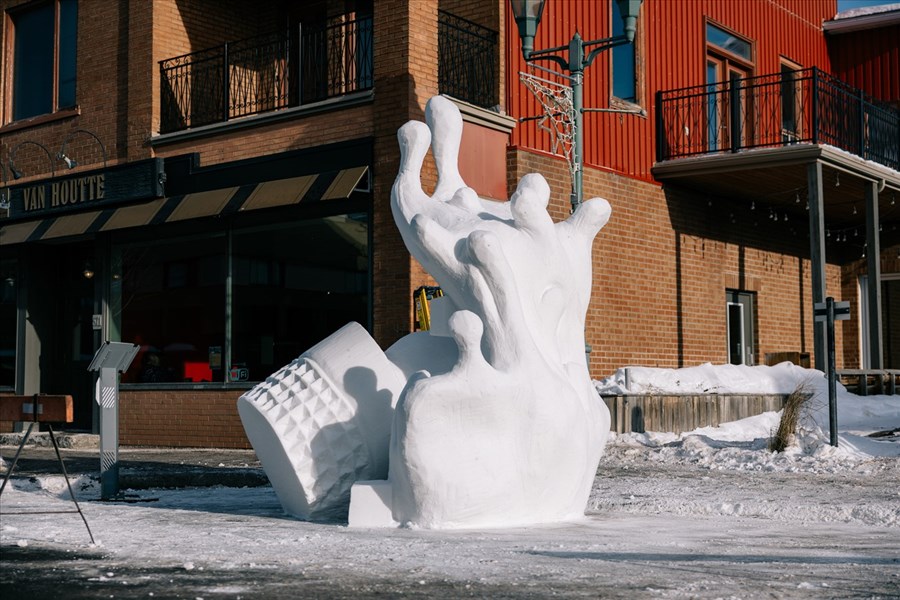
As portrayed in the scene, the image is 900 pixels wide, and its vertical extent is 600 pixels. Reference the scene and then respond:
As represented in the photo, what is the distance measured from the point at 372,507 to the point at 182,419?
10.4 meters

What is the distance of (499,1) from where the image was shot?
16.4 m

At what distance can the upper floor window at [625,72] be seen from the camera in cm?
1891

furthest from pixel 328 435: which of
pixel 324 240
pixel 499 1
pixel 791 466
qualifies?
pixel 499 1

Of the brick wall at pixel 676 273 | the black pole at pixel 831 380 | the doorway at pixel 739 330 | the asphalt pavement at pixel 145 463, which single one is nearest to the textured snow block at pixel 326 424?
the asphalt pavement at pixel 145 463

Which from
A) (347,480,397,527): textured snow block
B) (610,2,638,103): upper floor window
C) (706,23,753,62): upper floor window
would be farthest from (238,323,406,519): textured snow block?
(706,23,753,62): upper floor window

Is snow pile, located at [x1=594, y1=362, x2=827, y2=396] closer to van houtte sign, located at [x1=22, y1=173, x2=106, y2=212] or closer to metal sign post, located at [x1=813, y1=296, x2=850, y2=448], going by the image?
metal sign post, located at [x1=813, y1=296, x2=850, y2=448]

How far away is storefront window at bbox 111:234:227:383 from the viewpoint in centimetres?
1725

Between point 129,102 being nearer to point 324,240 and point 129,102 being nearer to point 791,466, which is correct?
point 324,240

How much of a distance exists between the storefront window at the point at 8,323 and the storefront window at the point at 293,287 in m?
5.22

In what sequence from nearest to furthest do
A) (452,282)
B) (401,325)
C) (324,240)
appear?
(452,282), (401,325), (324,240)

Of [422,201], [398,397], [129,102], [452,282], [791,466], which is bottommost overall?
[791,466]

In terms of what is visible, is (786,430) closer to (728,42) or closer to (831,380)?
(831,380)

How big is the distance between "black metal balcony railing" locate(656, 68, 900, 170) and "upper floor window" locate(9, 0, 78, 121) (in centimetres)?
970

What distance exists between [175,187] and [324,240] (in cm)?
281
